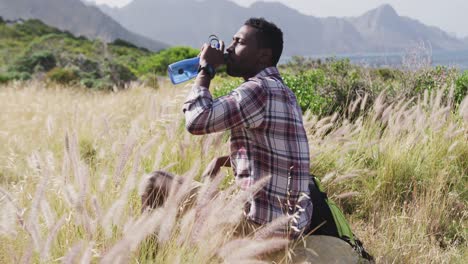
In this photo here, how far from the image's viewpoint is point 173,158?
3559mm

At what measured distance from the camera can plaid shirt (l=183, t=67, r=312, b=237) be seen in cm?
227

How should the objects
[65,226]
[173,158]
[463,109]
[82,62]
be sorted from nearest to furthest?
[65,226] < [173,158] < [463,109] < [82,62]

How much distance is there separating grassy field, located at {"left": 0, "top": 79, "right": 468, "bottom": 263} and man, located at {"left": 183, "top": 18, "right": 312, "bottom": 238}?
0.19 meters

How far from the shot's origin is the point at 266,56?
2518 mm

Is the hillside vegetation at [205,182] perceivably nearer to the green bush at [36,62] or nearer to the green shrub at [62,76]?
the green shrub at [62,76]

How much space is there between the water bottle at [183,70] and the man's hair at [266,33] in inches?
15.2

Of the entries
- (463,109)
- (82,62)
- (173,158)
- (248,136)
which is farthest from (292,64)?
(248,136)

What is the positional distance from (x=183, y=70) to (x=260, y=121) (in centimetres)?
63

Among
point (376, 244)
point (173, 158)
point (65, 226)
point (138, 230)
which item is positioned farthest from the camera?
point (173, 158)

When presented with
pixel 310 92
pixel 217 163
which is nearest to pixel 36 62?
pixel 310 92

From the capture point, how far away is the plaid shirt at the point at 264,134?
227 centimetres

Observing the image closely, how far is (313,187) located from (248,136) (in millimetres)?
611

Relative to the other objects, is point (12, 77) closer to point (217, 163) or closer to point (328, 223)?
point (217, 163)

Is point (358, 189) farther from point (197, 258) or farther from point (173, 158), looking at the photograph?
point (197, 258)
